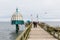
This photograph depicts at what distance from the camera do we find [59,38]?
1855 centimetres

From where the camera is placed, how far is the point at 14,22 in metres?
64.1

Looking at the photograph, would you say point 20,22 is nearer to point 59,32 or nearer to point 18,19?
point 18,19

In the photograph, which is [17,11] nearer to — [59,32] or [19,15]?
[19,15]

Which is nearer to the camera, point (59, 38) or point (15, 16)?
point (59, 38)

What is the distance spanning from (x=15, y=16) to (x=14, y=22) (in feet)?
8.17

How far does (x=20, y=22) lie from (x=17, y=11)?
4.12m

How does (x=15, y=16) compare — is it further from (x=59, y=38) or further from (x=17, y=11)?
(x=59, y=38)

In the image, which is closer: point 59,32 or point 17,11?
point 59,32

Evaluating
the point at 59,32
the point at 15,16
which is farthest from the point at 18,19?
the point at 59,32

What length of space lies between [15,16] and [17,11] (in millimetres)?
1776

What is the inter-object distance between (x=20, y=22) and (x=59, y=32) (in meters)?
45.7

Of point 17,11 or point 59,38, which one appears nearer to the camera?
point 59,38

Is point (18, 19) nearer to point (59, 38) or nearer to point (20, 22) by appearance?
point (20, 22)

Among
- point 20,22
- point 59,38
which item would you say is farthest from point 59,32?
point 20,22
